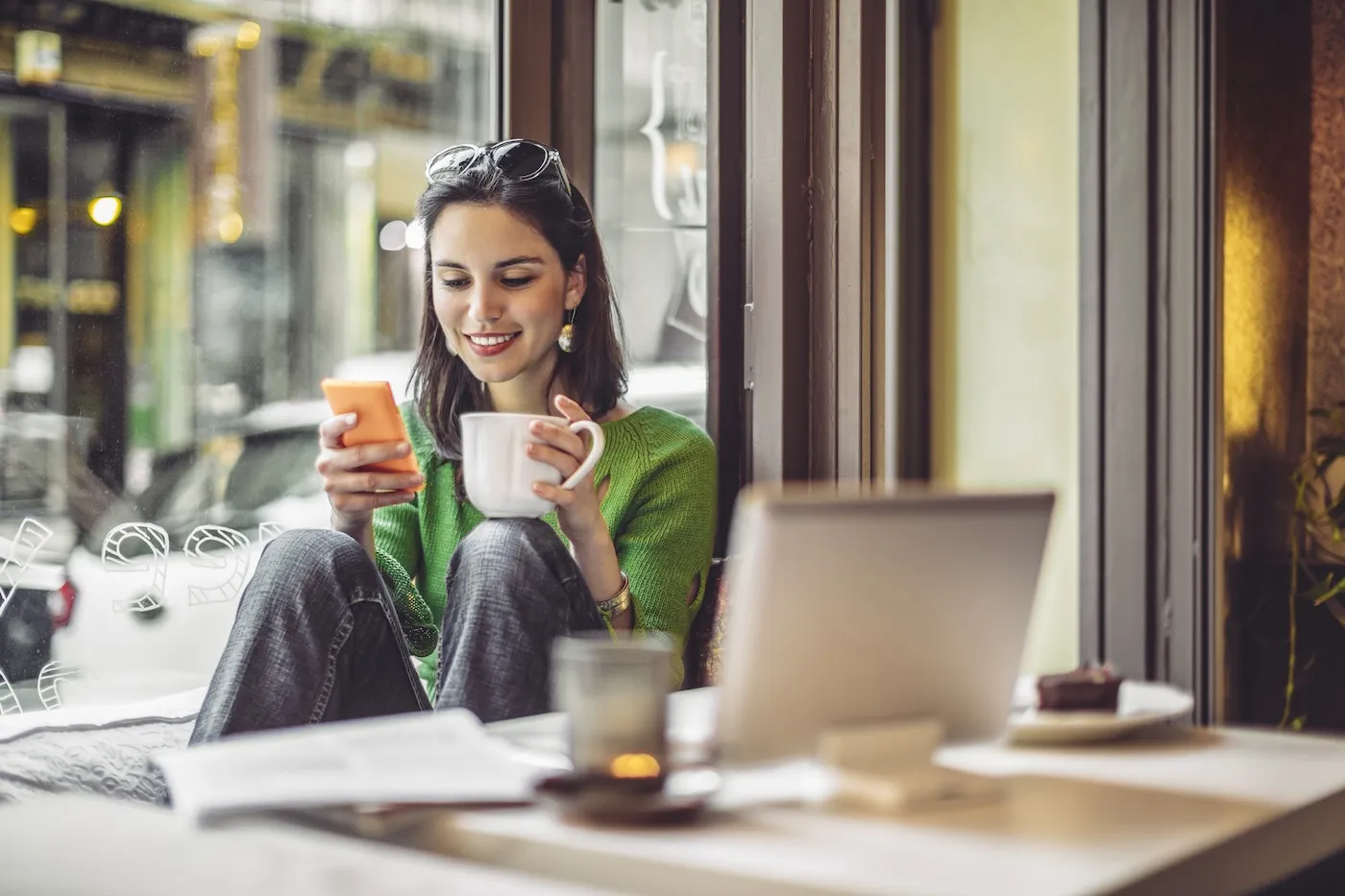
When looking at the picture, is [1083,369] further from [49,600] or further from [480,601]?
[49,600]

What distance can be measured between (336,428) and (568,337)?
0.60 m

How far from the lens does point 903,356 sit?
2176 mm

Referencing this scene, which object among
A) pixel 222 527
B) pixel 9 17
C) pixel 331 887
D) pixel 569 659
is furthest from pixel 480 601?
pixel 9 17

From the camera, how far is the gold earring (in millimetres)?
2102

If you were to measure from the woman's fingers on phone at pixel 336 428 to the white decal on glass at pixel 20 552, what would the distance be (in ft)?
1.44

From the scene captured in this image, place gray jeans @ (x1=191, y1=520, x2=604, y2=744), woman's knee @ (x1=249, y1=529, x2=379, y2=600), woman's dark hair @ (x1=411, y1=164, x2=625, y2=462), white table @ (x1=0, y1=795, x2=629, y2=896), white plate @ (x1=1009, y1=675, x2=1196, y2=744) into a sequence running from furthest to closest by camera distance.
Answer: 1. woman's dark hair @ (x1=411, y1=164, x2=625, y2=462)
2. woman's knee @ (x1=249, y1=529, x2=379, y2=600)
3. gray jeans @ (x1=191, y1=520, x2=604, y2=744)
4. white plate @ (x1=1009, y1=675, x2=1196, y2=744)
5. white table @ (x1=0, y1=795, x2=629, y2=896)

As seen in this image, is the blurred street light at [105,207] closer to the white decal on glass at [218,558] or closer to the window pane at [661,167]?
the white decal on glass at [218,558]

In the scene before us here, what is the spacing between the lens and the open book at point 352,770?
821 millimetres

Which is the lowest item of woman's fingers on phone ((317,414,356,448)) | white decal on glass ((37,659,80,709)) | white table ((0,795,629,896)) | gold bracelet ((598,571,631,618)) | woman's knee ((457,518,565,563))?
white decal on glass ((37,659,80,709))

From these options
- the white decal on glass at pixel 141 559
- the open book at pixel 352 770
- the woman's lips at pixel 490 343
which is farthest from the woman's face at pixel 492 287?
the open book at pixel 352 770

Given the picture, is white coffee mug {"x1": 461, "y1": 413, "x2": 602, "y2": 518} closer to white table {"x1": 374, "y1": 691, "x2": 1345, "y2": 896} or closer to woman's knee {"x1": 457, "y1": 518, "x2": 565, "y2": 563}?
woman's knee {"x1": 457, "y1": 518, "x2": 565, "y2": 563}

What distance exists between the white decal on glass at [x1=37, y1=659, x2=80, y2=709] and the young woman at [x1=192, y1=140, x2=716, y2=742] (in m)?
0.40

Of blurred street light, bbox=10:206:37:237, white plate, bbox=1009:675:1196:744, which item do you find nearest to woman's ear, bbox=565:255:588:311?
blurred street light, bbox=10:206:37:237

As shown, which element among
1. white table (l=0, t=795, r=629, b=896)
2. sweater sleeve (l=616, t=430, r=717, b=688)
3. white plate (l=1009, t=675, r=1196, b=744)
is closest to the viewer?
white table (l=0, t=795, r=629, b=896)
